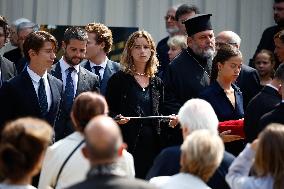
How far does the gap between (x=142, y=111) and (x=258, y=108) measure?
58.6 inches

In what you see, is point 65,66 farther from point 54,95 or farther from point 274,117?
point 274,117

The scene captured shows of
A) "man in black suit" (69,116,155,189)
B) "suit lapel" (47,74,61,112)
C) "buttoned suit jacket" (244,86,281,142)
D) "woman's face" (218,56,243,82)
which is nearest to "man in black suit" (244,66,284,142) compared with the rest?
"buttoned suit jacket" (244,86,281,142)

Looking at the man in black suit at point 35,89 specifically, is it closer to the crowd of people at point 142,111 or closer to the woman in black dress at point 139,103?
the crowd of people at point 142,111

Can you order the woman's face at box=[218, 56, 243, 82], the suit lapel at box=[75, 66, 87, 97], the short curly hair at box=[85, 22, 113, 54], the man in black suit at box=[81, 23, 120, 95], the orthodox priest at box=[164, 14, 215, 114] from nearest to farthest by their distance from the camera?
the woman's face at box=[218, 56, 243, 82] < the suit lapel at box=[75, 66, 87, 97] < the orthodox priest at box=[164, 14, 215, 114] < the man in black suit at box=[81, 23, 120, 95] < the short curly hair at box=[85, 22, 113, 54]

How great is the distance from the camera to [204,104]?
533 centimetres

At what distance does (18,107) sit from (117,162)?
9.65ft

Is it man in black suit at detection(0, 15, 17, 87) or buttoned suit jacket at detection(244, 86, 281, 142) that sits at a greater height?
man in black suit at detection(0, 15, 17, 87)

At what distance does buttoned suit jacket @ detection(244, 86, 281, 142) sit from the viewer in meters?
6.46

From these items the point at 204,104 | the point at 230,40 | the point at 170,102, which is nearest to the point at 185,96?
the point at 170,102

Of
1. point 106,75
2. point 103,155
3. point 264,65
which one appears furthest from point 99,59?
point 103,155

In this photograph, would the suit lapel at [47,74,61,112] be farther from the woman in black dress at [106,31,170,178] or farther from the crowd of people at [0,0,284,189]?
the woman in black dress at [106,31,170,178]

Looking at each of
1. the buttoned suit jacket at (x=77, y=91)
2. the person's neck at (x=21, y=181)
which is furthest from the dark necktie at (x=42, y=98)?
the person's neck at (x=21, y=181)

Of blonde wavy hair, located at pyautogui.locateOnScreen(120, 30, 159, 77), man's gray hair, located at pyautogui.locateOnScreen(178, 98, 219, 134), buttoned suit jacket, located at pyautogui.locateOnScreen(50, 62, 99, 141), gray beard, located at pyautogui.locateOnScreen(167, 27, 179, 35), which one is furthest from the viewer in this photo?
gray beard, located at pyautogui.locateOnScreen(167, 27, 179, 35)

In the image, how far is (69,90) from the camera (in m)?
7.79
